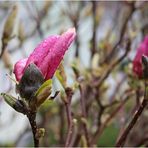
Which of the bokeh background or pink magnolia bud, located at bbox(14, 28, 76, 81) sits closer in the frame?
pink magnolia bud, located at bbox(14, 28, 76, 81)

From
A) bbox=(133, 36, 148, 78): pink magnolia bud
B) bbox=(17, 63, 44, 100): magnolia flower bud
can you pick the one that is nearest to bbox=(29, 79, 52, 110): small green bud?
bbox=(17, 63, 44, 100): magnolia flower bud

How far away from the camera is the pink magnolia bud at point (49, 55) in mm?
693

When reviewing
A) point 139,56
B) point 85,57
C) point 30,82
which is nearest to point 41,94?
point 30,82

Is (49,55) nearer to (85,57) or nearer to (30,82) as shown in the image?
(30,82)

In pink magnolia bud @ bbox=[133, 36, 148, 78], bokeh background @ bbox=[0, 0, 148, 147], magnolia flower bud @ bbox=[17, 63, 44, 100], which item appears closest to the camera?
magnolia flower bud @ bbox=[17, 63, 44, 100]

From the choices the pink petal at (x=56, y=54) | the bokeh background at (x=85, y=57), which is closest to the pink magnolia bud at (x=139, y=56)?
the bokeh background at (x=85, y=57)

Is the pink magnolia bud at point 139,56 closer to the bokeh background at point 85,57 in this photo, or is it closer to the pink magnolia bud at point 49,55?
the bokeh background at point 85,57

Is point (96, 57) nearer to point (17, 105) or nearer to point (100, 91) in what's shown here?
point (100, 91)

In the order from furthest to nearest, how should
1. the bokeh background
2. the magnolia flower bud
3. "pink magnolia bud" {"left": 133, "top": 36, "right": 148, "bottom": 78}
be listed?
the bokeh background → "pink magnolia bud" {"left": 133, "top": 36, "right": 148, "bottom": 78} → the magnolia flower bud

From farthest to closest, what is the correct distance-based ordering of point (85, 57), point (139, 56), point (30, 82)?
point (85, 57) → point (139, 56) → point (30, 82)

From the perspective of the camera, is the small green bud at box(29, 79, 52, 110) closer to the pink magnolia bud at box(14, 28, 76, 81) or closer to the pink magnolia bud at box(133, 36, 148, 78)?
the pink magnolia bud at box(14, 28, 76, 81)

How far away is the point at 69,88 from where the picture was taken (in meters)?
0.91

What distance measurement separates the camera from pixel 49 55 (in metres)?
0.69

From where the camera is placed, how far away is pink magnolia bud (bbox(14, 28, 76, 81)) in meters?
0.69
